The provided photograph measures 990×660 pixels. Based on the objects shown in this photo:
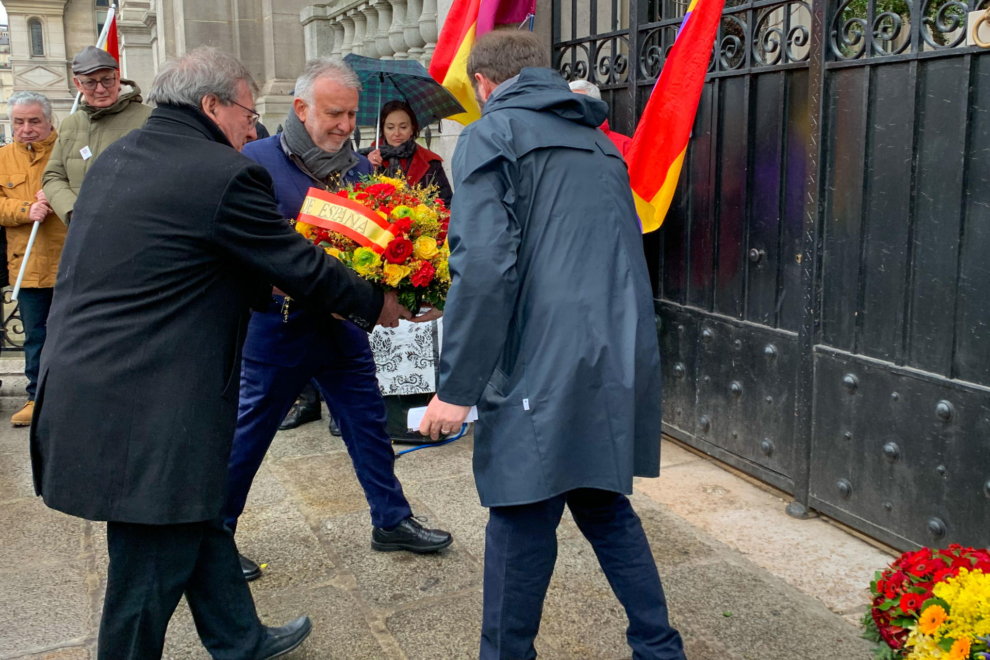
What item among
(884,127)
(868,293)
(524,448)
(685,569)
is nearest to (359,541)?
(685,569)

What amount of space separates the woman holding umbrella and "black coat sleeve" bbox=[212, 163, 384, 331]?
277 cm

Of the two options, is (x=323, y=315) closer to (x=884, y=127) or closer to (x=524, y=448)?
(x=524, y=448)

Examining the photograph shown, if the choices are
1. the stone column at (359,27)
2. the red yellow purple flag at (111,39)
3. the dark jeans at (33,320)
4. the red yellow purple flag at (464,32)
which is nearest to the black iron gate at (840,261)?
the red yellow purple flag at (464,32)

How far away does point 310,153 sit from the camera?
365 cm

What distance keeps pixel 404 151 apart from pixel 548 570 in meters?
3.47

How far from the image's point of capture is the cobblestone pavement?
10.8 feet

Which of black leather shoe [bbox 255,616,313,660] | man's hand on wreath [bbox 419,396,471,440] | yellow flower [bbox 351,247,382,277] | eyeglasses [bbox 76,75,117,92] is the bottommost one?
black leather shoe [bbox 255,616,313,660]

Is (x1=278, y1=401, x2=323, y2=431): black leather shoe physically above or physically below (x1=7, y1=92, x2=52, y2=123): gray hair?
below

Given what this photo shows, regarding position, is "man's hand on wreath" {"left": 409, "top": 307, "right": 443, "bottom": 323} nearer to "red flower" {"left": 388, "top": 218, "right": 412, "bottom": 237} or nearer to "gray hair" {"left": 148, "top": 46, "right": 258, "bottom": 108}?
"red flower" {"left": 388, "top": 218, "right": 412, "bottom": 237}

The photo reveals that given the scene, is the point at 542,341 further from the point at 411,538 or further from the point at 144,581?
the point at 411,538

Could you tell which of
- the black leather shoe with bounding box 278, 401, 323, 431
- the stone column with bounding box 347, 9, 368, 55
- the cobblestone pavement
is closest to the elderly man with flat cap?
the black leather shoe with bounding box 278, 401, 323, 431

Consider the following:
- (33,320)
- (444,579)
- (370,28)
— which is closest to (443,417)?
(444,579)

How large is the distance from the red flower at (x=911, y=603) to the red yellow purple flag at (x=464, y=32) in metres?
3.56

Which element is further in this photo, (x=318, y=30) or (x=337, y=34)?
(x=318, y=30)
